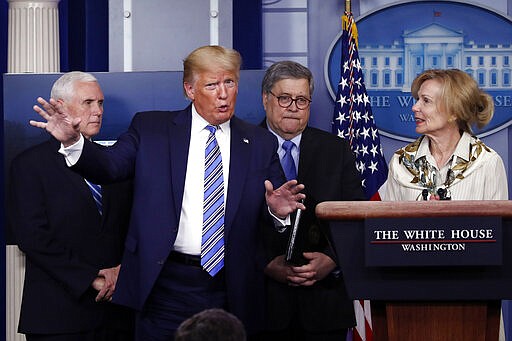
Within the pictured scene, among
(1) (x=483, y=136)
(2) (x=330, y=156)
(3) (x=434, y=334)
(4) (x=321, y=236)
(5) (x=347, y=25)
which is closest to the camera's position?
(3) (x=434, y=334)

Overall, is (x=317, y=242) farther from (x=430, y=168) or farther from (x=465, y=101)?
(x=465, y=101)

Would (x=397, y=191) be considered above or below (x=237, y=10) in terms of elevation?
below

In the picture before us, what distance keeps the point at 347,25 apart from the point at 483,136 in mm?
1128

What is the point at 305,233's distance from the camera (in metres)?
4.00

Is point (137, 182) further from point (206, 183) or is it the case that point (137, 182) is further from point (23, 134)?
point (23, 134)

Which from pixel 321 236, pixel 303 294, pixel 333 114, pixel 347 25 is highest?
pixel 347 25

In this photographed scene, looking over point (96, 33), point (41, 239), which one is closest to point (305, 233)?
point (41, 239)

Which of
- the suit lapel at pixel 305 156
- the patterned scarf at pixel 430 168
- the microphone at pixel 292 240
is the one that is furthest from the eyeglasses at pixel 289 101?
the patterned scarf at pixel 430 168

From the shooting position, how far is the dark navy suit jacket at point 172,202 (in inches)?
136

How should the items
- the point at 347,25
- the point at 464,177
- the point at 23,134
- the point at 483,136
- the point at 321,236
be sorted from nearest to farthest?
the point at 464,177, the point at 321,236, the point at 23,134, the point at 347,25, the point at 483,136

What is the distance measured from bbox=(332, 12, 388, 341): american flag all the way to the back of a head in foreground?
123 inches

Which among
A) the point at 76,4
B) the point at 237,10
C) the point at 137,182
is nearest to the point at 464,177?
the point at 137,182

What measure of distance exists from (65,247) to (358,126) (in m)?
1.88

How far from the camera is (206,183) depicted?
3543mm
